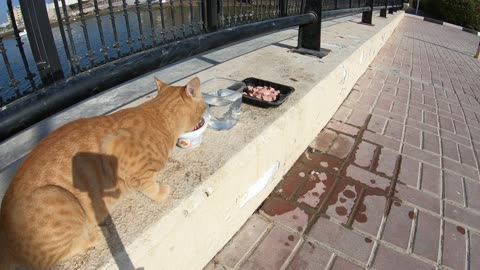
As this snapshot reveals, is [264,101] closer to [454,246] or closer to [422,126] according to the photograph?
[454,246]

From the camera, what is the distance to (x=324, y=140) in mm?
3422

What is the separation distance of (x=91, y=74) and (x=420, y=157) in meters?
3.37

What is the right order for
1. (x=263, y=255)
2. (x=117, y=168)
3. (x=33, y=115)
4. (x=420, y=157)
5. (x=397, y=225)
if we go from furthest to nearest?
(x=420, y=157), (x=397, y=225), (x=263, y=255), (x=33, y=115), (x=117, y=168)

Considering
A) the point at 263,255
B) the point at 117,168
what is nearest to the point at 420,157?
the point at 263,255

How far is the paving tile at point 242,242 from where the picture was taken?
2.06 meters

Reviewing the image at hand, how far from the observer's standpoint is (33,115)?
1647 millimetres

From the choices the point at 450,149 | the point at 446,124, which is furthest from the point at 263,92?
the point at 446,124

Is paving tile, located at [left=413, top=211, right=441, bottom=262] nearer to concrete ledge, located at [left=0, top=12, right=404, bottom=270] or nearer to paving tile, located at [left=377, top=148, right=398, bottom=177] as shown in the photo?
paving tile, located at [left=377, top=148, right=398, bottom=177]

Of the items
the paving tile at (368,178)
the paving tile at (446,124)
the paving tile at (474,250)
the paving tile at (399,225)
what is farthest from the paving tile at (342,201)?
the paving tile at (446,124)

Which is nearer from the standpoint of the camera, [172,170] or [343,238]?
[172,170]

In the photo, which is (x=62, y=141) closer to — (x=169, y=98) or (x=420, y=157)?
(x=169, y=98)

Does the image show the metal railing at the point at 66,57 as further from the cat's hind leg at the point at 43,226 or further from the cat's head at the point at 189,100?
the cat's hind leg at the point at 43,226

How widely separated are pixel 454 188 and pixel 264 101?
6.91ft

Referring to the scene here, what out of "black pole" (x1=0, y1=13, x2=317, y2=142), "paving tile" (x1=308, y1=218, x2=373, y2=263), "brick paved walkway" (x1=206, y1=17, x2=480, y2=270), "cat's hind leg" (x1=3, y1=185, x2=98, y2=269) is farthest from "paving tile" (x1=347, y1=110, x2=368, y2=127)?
"cat's hind leg" (x1=3, y1=185, x2=98, y2=269)
